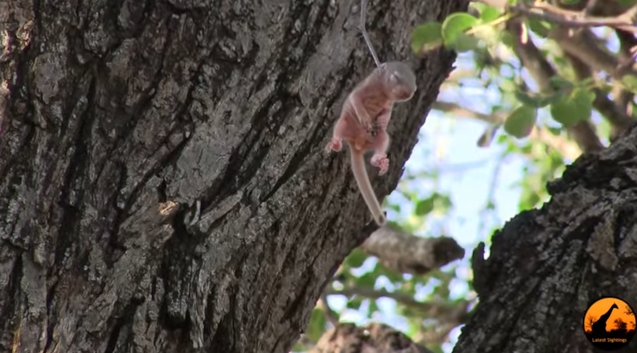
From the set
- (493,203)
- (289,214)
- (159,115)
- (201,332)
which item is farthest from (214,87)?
(493,203)

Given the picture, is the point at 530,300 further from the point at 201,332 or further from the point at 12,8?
the point at 12,8

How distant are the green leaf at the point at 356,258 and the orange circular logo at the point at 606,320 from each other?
1.17 meters

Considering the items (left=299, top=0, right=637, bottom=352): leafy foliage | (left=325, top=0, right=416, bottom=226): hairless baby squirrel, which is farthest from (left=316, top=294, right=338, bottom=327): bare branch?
(left=325, top=0, right=416, bottom=226): hairless baby squirrel

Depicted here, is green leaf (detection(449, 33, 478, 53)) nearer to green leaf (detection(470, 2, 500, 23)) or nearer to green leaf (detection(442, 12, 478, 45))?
green leaf (detection(442, 12, 478, 45))

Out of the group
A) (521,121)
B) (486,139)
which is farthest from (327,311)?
(521,121)

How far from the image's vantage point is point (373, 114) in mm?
1158

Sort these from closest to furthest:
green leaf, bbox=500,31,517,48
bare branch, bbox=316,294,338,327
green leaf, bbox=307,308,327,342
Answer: green leaf, bbox=500,31,517,48 → bare branch, bbox=316,294,338,327 → green leaf, bbox=307,308,327,342

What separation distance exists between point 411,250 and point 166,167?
1.13 m

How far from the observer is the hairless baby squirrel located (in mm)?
1082

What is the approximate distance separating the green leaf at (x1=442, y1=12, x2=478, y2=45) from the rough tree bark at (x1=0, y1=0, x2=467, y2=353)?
0.18 m

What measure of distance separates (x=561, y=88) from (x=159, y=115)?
101cm

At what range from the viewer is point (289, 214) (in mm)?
1589

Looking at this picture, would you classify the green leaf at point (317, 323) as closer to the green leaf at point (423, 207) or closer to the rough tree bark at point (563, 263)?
the green leaf at point (423, 207)

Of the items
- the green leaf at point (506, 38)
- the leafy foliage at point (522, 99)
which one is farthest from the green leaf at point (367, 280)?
the green leaf at point (506, 38)
